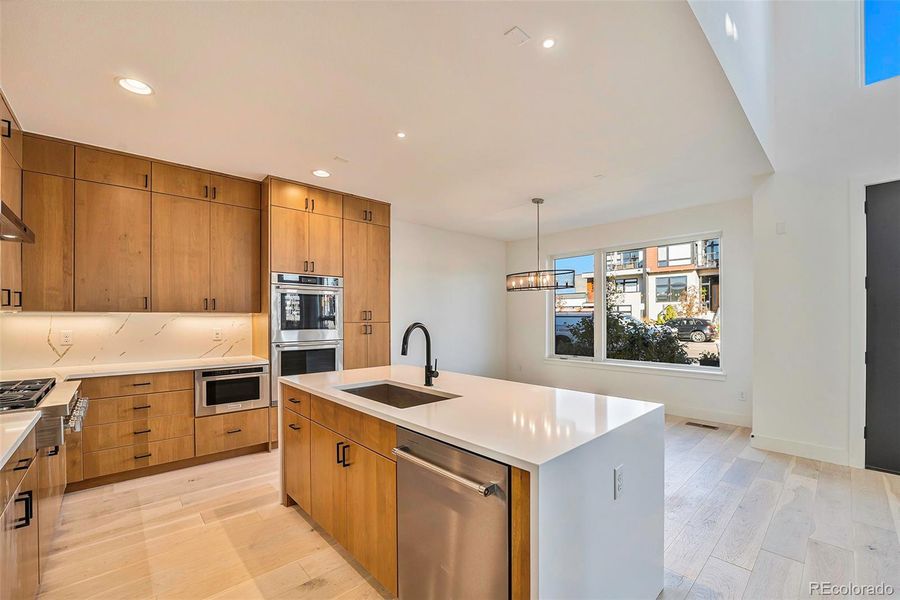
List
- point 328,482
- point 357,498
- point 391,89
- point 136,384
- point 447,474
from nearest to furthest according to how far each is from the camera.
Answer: point 447,474 → point 357,498 → point 328,482 → point 391,89 → point 136,384

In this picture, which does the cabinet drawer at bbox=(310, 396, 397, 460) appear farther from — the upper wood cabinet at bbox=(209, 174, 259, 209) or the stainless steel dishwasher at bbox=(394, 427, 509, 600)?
the upper wood cabinet at bbox=(209, 174, 259, 209)

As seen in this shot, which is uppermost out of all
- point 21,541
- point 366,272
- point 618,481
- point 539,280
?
point 366,272

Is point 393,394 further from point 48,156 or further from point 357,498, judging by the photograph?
point 48,156

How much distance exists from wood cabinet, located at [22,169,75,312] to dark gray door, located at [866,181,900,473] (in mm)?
6406

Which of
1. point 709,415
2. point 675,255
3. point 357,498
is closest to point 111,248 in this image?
point 357,498

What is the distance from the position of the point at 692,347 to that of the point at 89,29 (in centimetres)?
605

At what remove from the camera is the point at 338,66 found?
7.00 feet

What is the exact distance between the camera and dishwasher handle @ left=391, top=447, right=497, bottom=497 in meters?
1.32

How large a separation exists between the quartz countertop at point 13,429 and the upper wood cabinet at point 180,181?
2.27 meters

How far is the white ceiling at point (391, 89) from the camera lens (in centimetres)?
181

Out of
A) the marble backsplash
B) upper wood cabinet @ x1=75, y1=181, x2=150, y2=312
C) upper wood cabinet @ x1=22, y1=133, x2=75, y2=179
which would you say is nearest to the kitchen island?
upper wood cabinet @ x1=75, y1=181, x2=150, y2=312

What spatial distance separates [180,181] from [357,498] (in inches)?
127

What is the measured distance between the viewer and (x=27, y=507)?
5.32ft

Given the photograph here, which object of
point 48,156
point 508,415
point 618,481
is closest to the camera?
point 618,481
